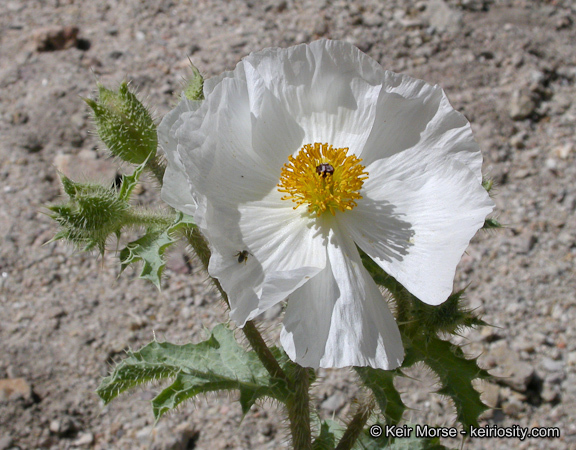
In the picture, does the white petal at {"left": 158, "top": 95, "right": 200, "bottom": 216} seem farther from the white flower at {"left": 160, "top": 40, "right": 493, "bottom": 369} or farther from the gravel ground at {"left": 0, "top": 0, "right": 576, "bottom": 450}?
the gravel ground at {"left": 0, "top": 0, "right": 576, "bottom": 450}

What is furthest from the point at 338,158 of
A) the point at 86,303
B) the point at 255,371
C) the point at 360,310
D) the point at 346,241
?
the point at 86,303

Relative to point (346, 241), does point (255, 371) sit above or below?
below

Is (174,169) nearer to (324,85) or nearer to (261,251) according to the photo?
(261,251)

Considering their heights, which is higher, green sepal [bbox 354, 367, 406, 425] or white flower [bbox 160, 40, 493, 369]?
white flower [bbox 160, 40, 493, 369]

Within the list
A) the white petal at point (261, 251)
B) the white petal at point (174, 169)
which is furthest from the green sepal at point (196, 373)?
the white petal at point (174, 169)

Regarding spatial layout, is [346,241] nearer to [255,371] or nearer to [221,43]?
[255,371]

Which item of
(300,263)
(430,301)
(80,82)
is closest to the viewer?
(430,301)

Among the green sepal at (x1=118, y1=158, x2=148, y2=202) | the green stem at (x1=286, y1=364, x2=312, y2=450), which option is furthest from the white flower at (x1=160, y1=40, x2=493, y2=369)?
the green stem at (x1=286, y1=364, x2=312, y2=450)
